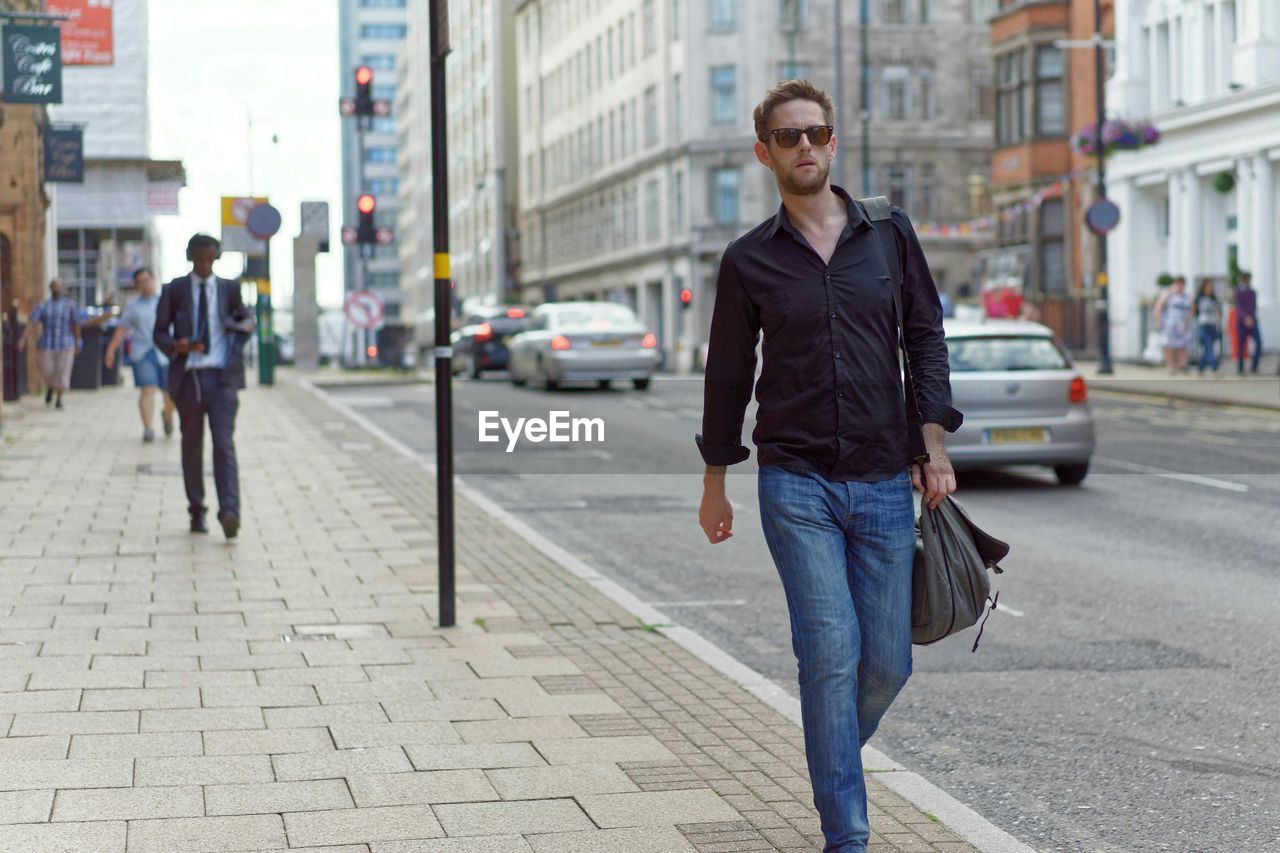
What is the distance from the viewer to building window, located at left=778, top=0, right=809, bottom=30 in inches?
2808

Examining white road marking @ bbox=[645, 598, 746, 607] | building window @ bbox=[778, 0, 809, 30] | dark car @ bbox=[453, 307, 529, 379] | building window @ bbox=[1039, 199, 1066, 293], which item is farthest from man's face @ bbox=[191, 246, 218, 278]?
building window @ bbox=[778, 0, 809, 30]

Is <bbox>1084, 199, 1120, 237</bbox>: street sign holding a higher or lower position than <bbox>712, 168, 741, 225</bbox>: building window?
lower

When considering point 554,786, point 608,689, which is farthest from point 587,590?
point 554,786

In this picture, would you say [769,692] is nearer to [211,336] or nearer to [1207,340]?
[211,336]

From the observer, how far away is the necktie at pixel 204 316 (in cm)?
1152

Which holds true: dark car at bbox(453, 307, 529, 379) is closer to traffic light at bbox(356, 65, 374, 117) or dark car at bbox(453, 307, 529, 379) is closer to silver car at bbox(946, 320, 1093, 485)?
traffic light at bbox(356, 65, 374, 117)

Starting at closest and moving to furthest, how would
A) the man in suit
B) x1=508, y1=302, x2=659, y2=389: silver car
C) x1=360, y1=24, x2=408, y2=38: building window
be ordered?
1. the man in suit
2. x1=508, y1=302, x2=659, y2=389: silver car
3. x1=360, y1=24, x2=408, y2=38: building window

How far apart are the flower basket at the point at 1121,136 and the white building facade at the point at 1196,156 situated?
0.70 m

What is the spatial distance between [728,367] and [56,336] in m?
23.5

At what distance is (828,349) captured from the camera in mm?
4559

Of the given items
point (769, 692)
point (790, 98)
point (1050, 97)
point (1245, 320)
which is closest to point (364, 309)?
point (1245, 320)

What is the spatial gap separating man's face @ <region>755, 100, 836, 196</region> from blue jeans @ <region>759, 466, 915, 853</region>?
0.69 meters

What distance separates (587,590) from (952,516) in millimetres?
5258

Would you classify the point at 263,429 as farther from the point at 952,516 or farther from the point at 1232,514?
the point at 952,516
